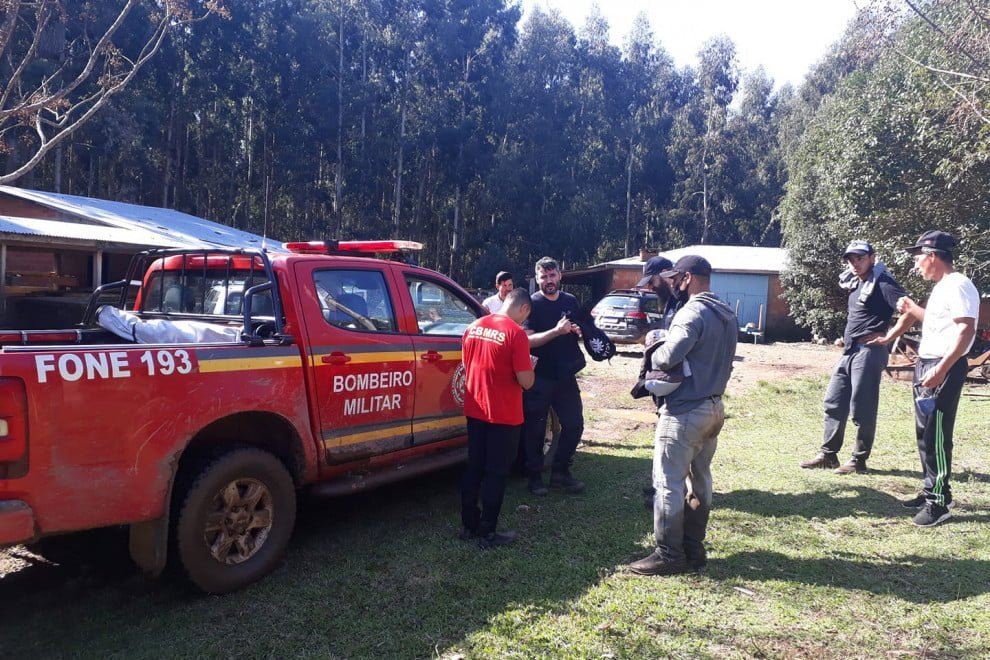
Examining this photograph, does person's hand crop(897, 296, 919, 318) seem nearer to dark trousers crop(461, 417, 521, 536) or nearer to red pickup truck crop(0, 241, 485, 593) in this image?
dark trousers crop(461, 417, 521, 536)

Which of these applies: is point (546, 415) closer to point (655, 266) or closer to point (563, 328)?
point (563, 328)

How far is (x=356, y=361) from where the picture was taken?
14.5 feet

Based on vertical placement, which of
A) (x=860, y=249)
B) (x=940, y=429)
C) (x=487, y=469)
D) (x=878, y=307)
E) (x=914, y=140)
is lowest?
(x=487, y=469)

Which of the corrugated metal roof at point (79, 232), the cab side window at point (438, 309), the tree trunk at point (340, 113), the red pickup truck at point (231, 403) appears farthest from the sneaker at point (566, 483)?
the tree trunk at point (340, 113)

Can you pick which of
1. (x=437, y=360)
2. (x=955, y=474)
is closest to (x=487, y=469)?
(x=437, y=360)

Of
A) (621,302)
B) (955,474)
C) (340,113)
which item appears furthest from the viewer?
(340,113)

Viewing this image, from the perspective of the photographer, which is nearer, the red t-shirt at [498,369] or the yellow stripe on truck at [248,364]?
the yellow stripe on truck at [248,364]

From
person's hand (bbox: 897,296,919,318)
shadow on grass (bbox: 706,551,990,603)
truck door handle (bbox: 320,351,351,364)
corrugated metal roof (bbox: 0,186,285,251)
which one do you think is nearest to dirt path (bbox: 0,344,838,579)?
truck door handle (bbox: 320,351,351,364)

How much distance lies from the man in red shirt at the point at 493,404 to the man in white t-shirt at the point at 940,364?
2618mm

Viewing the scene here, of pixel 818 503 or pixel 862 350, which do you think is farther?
pixel 862 350

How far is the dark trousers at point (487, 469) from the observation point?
434 cm

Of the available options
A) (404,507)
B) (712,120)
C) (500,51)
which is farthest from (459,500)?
(712,120)

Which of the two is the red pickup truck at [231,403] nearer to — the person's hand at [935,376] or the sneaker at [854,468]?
the person's hand at [935,376]

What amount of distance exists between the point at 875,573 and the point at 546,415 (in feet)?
8.03
